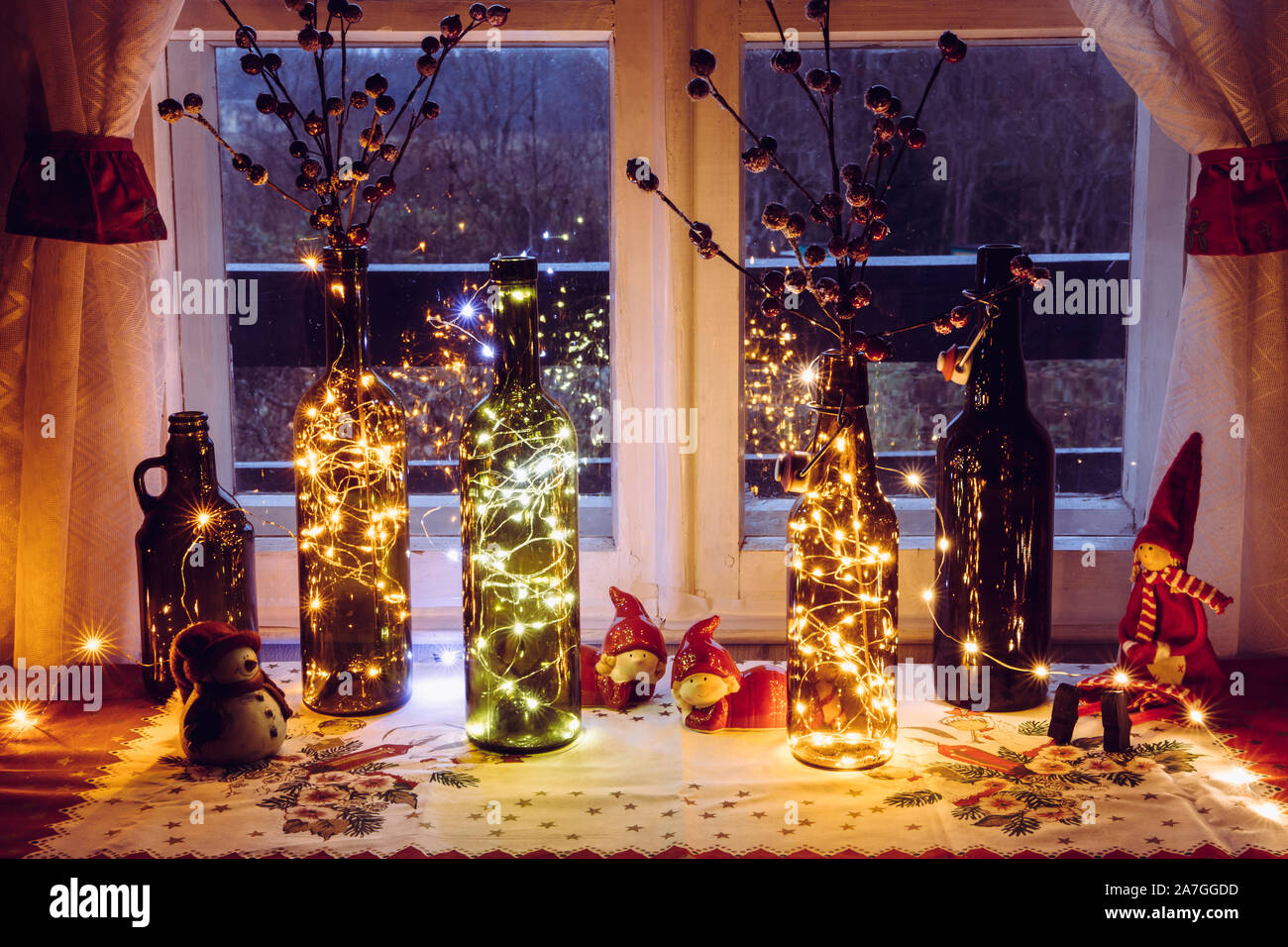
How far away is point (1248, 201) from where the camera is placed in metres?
1.41

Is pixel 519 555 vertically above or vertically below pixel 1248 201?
below

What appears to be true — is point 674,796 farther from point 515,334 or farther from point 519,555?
point 515,334

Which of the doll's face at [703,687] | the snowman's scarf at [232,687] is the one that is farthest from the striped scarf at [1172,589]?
the snowman's scarf at [232,687]

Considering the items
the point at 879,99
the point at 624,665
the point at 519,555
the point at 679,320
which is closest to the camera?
the point at 879,99

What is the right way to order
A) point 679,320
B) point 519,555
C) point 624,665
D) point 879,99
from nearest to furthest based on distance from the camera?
point 879,99 → point 519,555 → point 624,665 → point 679,320

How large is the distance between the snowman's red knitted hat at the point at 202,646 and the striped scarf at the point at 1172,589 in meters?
1.03

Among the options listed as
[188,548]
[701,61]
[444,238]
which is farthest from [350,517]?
[701,61]

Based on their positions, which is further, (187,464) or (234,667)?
(187,464)

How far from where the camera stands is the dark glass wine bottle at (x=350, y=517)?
1.33 meters

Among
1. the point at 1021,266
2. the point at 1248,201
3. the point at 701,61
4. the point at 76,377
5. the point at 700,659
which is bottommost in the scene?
the point at 700,659

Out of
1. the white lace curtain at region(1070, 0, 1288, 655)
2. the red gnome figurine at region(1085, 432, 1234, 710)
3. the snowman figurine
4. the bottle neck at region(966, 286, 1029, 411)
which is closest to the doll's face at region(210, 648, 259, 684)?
the snowman figurine

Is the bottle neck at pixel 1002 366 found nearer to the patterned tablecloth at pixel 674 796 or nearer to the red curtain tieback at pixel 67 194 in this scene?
the patterned tablecloth at pixel 674 796

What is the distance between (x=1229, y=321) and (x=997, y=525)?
448 mm

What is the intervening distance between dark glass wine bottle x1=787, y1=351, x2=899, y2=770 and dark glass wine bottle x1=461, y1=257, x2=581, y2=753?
0.26 meters
